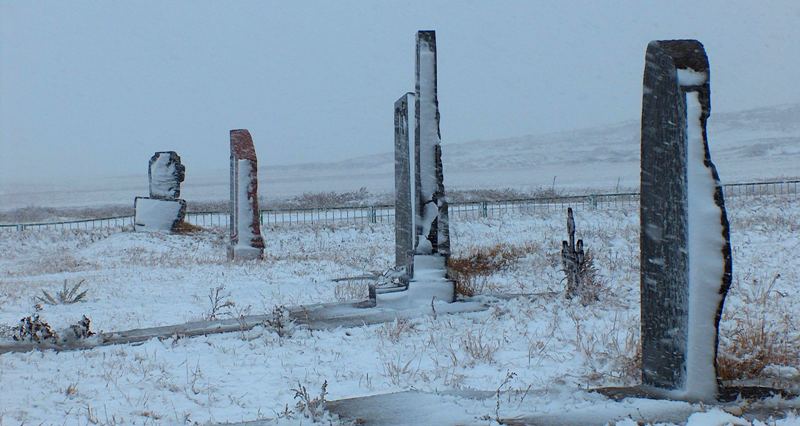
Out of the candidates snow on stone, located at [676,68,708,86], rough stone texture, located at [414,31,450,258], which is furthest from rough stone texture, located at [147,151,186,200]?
snow on stone, located at [676,68,708,86]

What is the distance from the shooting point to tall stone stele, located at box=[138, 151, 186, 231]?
17.9 meters

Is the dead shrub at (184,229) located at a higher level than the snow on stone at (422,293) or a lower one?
higher

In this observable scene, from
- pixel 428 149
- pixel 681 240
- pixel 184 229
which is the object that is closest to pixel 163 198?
pixel 184 229

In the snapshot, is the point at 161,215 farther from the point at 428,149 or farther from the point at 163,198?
the point at 428,149

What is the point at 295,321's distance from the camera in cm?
623

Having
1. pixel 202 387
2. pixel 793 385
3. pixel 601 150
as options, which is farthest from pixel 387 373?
pixel 601 150

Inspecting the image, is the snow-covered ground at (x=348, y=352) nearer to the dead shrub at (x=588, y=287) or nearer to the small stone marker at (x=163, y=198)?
the dead shrub at (x=588, y=287)

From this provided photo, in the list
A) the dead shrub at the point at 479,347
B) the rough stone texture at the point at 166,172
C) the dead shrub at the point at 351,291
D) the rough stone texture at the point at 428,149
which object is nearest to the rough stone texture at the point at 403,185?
the dead shrub at the point at 351,291

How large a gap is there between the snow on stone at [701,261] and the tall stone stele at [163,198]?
1624 centimetres

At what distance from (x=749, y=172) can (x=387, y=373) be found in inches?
1837

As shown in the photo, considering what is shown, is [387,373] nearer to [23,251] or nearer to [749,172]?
[23,251]

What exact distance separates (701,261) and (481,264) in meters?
7.04

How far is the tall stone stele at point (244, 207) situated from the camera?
45.8ft

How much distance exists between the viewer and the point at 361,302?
748 centimetres
